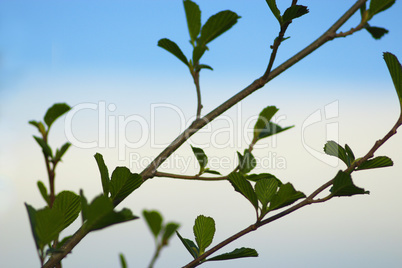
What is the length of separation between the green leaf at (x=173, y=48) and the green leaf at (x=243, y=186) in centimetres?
25

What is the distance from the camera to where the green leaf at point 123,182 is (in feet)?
2.39

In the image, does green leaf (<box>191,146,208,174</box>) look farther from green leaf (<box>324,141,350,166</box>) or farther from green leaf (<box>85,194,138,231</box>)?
green leaf (<box>85,194,138,231</box>)

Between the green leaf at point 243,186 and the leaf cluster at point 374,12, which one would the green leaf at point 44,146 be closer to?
the green leaf at point 243,186

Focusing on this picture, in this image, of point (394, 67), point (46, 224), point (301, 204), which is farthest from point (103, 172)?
point (394, 67)

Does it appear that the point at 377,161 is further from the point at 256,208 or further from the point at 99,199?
the point at 99,199

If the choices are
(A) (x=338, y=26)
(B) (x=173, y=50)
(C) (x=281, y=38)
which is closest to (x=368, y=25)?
(A) (x=338, y=26)

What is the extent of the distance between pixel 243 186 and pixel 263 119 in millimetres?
219

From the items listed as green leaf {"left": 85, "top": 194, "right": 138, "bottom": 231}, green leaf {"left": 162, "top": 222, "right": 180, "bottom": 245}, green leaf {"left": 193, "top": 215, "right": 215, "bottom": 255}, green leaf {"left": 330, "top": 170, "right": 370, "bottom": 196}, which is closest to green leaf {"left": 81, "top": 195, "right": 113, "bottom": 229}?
green leaf {"left": 85, "top": 194, "right": 138, "bottom": 231}

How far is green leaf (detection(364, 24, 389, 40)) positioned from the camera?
82cm

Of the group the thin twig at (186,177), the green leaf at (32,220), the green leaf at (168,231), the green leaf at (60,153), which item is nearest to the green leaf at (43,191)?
the green leaf at (60,153)

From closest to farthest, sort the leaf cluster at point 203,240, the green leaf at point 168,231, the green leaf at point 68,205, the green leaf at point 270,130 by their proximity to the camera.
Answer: the green leaf at point 168,231 → the green leaf at point 68,205 → the leaf cluster at point 203,240 → the green leaf at point 270,130

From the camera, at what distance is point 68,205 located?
0.75 m

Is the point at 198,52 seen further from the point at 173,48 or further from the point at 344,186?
the point at 344,186

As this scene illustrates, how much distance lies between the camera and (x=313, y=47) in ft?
2.51
